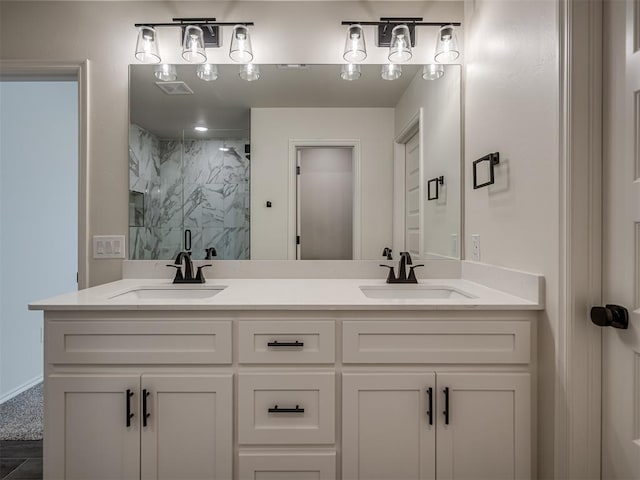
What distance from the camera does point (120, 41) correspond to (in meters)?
1.83

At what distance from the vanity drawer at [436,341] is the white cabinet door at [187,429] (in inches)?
18.5

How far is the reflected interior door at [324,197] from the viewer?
1.83 metres

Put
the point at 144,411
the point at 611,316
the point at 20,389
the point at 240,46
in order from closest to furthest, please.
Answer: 1. the point at 611,316
2. the point at 144,411
3. the point at 240,46
4. the point at 20,389

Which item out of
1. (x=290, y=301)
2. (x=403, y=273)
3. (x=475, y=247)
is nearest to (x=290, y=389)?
(x=290, y=301)

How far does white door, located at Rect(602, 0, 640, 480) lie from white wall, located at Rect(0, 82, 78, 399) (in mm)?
3253

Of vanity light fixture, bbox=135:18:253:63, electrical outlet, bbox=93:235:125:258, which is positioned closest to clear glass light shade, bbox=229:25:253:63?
vanity light fixture, bbox=135:18:253:63

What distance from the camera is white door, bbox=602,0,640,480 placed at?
0.95 meters

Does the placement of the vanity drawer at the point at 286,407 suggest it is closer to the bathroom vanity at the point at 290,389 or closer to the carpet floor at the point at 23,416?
the bathroom vanity at the point at 290,389

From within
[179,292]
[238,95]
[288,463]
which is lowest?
[288,463]

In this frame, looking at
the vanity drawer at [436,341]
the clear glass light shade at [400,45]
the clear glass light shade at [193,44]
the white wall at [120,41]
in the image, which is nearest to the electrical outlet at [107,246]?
the white wall at [120,41]

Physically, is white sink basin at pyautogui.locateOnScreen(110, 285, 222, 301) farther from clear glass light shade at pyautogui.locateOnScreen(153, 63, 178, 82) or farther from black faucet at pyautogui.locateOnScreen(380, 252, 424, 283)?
clear glass light shade at pyautogui.locateOnScreen(153, 63, 178, 82)

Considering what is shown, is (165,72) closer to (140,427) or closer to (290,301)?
(290,301)

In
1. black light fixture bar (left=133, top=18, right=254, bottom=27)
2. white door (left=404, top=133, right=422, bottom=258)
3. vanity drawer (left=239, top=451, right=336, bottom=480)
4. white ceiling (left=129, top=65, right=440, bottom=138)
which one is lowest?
vanity drawer (left=239, top=451, right=336, bottom=480)

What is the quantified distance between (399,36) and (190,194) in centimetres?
133
